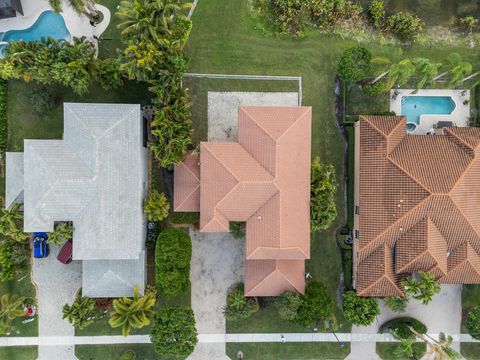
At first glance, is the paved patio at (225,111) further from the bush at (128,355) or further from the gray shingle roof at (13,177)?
the bush at (128,355)

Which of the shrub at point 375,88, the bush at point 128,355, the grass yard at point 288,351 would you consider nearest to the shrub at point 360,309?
the grass yard at point 288,351

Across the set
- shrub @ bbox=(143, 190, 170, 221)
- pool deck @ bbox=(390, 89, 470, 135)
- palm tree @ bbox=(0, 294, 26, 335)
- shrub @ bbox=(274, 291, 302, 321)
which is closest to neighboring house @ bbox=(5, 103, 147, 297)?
shrub @ bbox=(143, 190, 170, 221)

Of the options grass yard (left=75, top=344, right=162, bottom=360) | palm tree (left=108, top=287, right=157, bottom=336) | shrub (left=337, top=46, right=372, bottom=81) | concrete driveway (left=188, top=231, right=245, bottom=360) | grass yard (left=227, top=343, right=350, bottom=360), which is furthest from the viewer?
grass yard (left=227, top=343, right=350, bottom=360)

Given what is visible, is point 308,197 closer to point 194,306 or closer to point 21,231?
point 194,306

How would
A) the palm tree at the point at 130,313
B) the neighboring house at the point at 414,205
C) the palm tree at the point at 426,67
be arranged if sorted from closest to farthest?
the palm tree at the point at 130,313 → the palm tree at the point at 426,67 → the neighboring house at the point at 414,205

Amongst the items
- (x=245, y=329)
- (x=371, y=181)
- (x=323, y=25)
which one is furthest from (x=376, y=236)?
(x=323, y=25)

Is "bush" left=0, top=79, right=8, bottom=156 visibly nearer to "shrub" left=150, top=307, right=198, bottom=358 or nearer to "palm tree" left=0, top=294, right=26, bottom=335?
"palm tree" left=0, top=294, right=26, bottom=335
